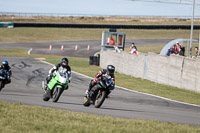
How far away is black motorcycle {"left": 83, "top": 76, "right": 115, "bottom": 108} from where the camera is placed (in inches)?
464

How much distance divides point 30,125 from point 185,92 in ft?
37.7

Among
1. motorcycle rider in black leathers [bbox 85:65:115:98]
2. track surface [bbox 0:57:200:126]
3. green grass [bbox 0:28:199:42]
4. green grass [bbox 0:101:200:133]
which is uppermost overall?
green grass [bbox 0:28:199:42]

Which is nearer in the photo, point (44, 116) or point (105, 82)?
point (44, 116)

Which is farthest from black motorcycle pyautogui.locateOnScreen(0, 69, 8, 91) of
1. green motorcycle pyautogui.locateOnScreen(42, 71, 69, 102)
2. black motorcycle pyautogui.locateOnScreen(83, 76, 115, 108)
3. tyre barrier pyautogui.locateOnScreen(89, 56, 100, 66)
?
tyre barrier pyautogui.locateOnScreen(89, 56, 100, 66)

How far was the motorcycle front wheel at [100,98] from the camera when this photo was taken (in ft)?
39.1

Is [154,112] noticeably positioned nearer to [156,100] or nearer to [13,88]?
[156,100]

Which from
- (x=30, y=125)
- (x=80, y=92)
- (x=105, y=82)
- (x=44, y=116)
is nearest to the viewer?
(x=30, y=125)

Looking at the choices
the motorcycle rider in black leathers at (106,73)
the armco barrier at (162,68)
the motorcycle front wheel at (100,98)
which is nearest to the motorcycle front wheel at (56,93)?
the motorcycle rider in black leathers at (106,73)

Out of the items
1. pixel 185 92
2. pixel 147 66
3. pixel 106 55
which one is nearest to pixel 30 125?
pixel 185 92

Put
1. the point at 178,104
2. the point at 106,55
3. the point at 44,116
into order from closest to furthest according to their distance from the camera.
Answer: the point at 44,116 → the point at 178,104 → the point at 106,55

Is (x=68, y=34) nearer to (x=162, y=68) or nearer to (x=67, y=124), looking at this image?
(x=162, y=68)

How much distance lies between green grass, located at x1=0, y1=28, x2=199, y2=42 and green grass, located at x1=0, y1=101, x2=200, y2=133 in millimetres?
49165

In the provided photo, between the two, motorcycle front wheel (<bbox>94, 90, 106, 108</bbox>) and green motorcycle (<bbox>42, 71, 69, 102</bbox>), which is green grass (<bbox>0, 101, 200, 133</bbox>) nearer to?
motorcycle front wheel (<bbox>94, 90, 106, 108</bbox>)

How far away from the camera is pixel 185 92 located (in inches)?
728
